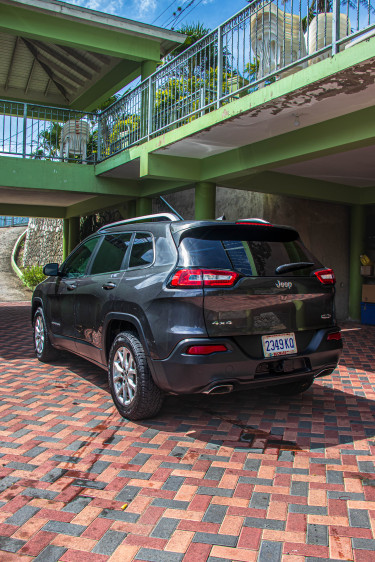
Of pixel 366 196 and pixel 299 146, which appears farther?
pixel 366 196

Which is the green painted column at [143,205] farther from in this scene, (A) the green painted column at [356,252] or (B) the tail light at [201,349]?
(B) the tail light at [201,349]

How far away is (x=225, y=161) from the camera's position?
27.6 feet

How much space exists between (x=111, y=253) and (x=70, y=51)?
1035 cm

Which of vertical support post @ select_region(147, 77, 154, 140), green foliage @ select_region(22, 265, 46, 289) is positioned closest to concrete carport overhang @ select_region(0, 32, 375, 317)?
vertical support post @ select_region(147, 77, 154, 140)

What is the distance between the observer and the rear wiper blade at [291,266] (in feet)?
13.1

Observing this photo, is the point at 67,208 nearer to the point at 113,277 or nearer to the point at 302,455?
the point at 113,277

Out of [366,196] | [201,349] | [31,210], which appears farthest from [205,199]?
[31,210]

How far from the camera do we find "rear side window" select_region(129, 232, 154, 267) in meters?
4.19

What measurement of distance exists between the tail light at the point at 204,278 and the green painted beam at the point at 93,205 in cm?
854

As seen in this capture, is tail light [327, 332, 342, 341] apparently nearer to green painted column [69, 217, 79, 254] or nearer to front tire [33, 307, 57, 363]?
front tire [33, 307, 57, 363]

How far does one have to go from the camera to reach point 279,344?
388 cm

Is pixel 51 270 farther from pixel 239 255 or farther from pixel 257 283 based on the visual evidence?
pixel 257 283

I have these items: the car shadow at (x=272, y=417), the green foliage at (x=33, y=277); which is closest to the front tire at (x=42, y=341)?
the car shadow at (x=272, y=417)

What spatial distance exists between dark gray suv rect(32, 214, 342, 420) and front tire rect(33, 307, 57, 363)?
181 centimetres
